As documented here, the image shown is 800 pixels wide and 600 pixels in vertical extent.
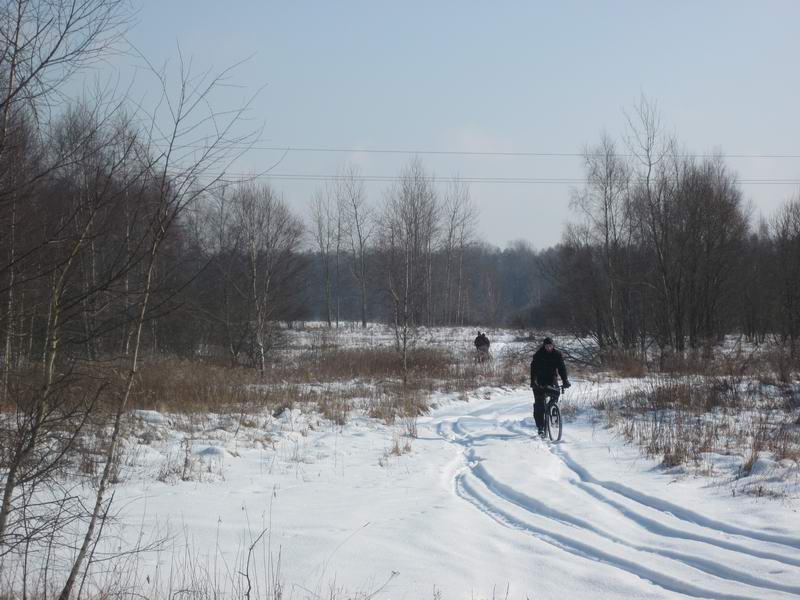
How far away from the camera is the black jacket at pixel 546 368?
12633 millimetres

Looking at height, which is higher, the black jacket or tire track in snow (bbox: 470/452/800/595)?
the black jacket

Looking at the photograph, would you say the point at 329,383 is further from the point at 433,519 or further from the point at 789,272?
the point at 789,272

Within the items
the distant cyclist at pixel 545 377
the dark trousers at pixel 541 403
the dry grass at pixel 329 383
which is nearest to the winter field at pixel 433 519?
the dark trousers at pixel 541 403

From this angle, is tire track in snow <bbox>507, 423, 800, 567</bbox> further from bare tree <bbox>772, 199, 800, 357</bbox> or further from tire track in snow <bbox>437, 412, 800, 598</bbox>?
bare tree <bbox>772, 199, 800, 357</bbox>

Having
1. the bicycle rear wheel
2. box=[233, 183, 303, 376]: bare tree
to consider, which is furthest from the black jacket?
box=[233, 183, 303, 376]: bare tree

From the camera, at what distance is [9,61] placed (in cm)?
373

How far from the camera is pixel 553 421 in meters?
12.6

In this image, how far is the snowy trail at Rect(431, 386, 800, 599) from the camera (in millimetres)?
5090

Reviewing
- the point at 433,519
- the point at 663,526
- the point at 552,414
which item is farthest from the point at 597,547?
the point at 552,414

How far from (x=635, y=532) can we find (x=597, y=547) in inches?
28.0

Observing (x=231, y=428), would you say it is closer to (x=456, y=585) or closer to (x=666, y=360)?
(x=456, y=585)

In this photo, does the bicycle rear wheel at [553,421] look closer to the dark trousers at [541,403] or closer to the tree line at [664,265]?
the dark trousers at [541,403]

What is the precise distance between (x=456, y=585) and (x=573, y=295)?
104ft

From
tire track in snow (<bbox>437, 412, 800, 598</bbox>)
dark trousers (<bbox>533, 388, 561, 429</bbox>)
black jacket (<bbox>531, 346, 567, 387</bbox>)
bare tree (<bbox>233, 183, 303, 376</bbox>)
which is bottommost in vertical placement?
tire track in snow (<bbox>437, 412, 800, 598</bbox>)
